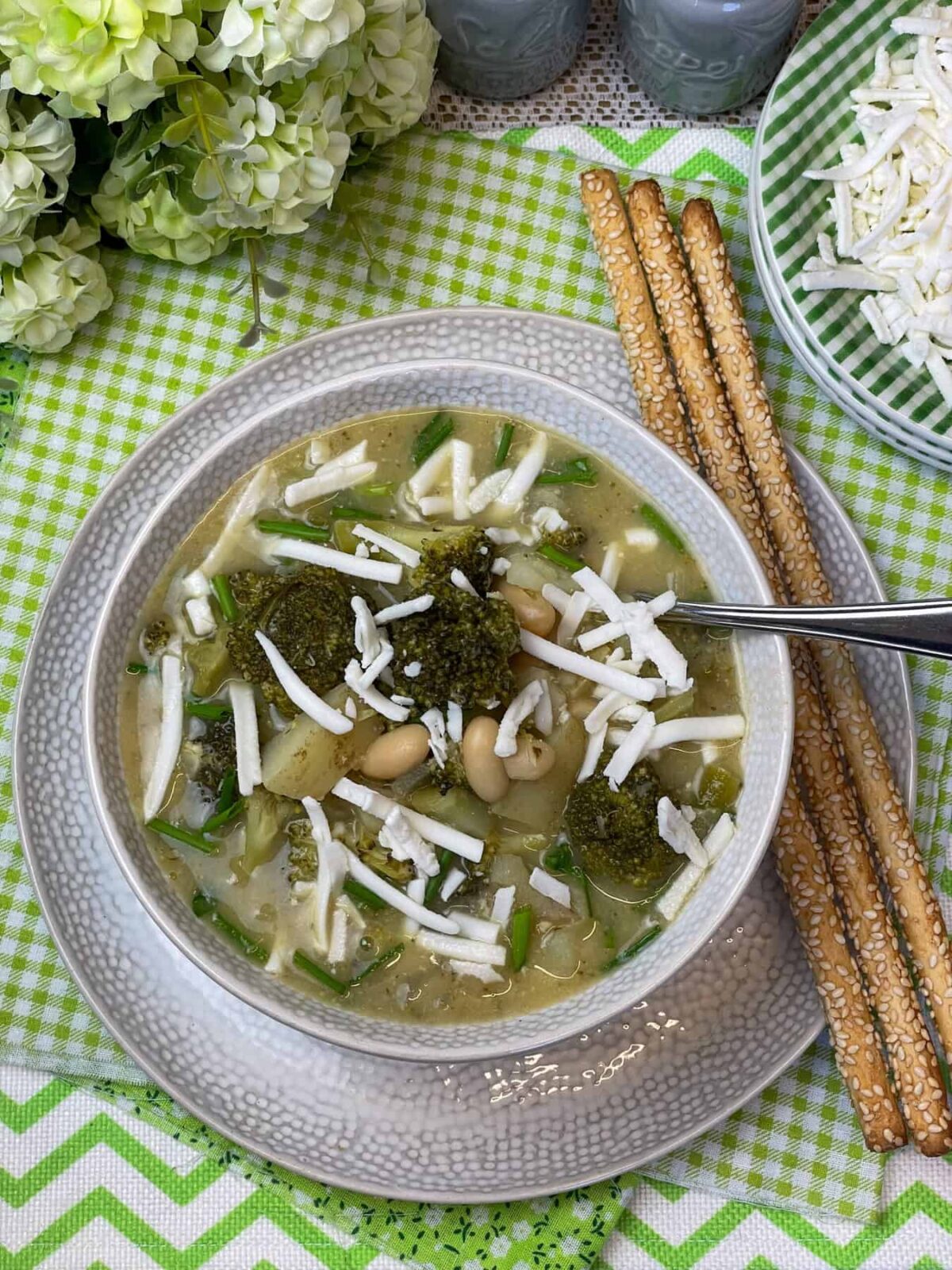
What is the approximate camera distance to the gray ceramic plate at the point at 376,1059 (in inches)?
107

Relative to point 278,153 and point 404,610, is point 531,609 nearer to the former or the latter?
point 404,610

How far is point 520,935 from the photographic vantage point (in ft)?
8.34

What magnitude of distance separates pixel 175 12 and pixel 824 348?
156 cm

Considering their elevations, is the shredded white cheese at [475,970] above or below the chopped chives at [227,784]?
below

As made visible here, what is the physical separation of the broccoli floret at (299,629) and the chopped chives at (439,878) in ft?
1.39

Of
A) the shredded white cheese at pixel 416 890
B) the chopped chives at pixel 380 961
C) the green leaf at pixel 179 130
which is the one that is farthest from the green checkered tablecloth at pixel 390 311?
the shredded white cheese at pixel 416 890

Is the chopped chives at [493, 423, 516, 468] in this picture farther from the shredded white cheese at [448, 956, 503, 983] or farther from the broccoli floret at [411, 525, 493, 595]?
the shredded white cheese at [448, 956, 503, 983]

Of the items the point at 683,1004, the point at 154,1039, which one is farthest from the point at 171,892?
the point at 683,1004

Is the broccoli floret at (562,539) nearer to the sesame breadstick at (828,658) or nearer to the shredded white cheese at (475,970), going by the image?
the sesame breadstick at (828,658)

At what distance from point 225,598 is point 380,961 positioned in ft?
2.75

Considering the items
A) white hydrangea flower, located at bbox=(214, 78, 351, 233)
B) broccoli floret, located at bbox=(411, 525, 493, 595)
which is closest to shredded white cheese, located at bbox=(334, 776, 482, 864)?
broccoli floret, located at bbox=(411, 525, 493, 595)

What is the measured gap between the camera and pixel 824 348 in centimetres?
282

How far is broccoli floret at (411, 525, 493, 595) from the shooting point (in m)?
2.49

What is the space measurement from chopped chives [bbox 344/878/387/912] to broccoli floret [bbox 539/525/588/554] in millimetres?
820
